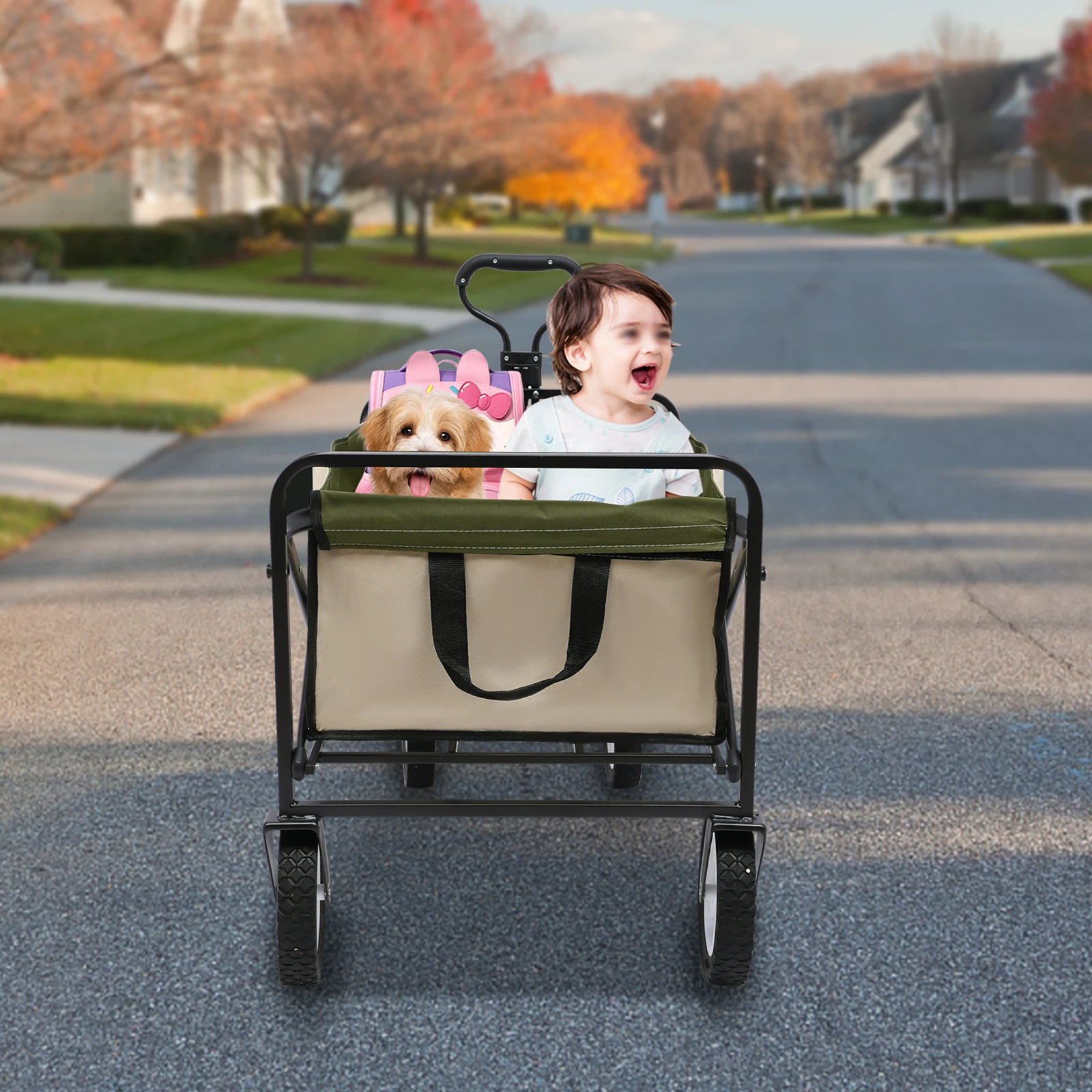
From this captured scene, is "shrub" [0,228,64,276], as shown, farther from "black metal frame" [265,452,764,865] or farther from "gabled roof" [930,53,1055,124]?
"gabled roof" [930,53,1055,124]

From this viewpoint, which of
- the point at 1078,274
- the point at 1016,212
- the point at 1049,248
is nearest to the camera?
the point at 1078,274

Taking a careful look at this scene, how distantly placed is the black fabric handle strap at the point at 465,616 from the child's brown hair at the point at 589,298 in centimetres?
58

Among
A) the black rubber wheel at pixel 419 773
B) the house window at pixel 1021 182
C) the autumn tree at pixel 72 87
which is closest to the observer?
the black rubber wheel at pixel 419 773

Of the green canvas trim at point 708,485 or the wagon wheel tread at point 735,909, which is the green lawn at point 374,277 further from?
the wagon wheel tread at point 735,909

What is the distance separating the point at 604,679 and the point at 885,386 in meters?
11.8

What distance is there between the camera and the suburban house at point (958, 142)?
244ft

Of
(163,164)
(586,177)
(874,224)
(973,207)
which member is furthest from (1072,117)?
(973,207)

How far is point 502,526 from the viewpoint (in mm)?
2982

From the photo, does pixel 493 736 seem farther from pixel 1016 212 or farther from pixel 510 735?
pixel 1016 212

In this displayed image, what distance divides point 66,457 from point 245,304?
13419 millimetres

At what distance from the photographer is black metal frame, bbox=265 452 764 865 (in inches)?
117

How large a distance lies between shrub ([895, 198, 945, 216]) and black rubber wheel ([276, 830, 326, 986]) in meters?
80.2

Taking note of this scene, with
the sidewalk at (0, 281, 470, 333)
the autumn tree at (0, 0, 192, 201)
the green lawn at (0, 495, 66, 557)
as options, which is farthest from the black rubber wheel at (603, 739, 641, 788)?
the sidewalk at (0, 281, 470, 333)

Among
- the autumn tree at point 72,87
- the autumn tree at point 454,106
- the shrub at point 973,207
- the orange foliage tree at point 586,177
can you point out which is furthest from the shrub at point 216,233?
the shrub at point 973,207
